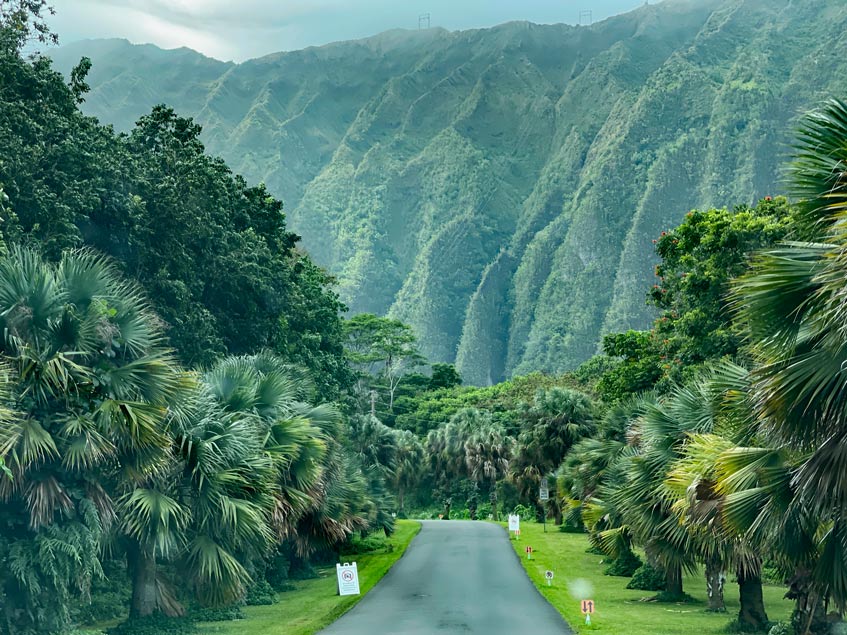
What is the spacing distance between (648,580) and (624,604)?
12.4 ft

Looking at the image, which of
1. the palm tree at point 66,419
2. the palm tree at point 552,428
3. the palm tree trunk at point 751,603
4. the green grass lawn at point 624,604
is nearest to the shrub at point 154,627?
the palm tree at point 66,419

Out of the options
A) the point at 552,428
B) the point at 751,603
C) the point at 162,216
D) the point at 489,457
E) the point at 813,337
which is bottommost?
the point at 751,603

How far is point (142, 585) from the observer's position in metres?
20.3

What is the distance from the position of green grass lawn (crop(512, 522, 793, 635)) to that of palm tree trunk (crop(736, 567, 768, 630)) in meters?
0.63

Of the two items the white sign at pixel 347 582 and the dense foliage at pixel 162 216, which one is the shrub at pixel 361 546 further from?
the white sign at pixel 347 582

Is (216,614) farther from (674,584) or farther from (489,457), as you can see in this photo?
(489,457)

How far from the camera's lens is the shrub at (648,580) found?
29.0m

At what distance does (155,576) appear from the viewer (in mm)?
20641

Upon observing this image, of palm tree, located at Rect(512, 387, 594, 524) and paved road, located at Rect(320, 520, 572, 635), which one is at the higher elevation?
palm tree, located at Rect(512, 387, 594, 524)

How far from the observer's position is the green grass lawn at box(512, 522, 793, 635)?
69.2 feet

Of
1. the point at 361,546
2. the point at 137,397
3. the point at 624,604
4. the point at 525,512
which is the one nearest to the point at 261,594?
the point at 624,604

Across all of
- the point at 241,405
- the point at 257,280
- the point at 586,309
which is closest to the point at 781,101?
the point at 586,309

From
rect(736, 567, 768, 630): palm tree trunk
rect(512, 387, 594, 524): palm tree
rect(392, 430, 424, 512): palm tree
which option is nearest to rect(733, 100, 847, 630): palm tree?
rect(736, 567, 768, 630): palm tree trunk

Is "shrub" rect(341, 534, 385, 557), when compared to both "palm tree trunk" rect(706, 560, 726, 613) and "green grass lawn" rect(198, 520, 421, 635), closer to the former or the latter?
"green grass lawn" rect(198, 520, 421, 635)
